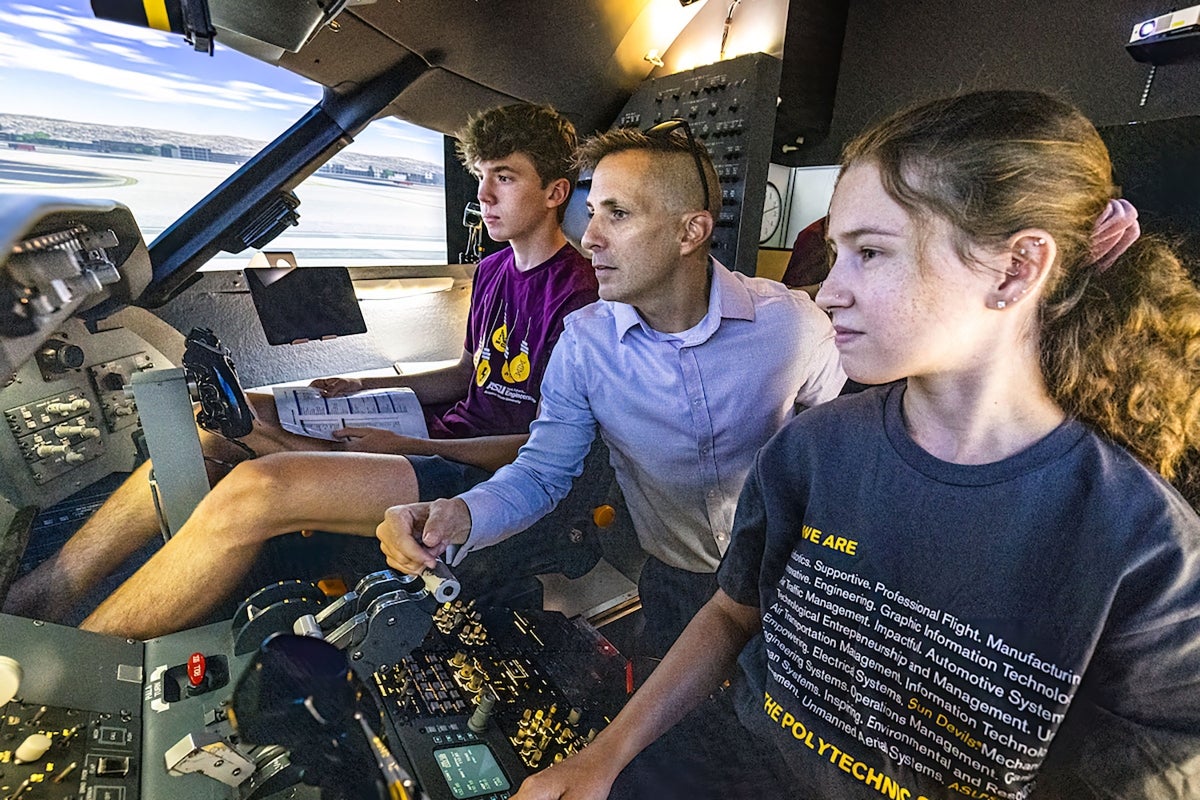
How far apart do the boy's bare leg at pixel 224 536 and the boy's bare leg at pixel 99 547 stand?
33 millimetres

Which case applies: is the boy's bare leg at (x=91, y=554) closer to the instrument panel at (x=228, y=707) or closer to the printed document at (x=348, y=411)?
the instrument panel at (x=228, y=707)

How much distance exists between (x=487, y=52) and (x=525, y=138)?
0.14 metres

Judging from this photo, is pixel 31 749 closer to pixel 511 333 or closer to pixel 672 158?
pixel 511 333

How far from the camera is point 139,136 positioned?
27.3 inches

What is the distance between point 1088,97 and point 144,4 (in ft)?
4.07

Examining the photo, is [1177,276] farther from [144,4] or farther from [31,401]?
[31,401]

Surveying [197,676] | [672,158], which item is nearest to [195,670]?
[197,676]

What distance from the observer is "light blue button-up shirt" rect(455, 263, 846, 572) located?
3.91 ft

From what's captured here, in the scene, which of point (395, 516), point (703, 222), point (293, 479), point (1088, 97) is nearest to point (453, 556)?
point (395, 516)

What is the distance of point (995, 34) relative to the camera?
988 mm

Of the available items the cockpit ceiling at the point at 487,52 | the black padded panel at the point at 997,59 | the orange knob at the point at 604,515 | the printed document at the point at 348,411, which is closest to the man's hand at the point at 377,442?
the printed document at the point at 348,411

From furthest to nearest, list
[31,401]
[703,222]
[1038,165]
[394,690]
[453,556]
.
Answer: [703,222]
[453,556]
[394,690]
[31,401]
[1038,165]

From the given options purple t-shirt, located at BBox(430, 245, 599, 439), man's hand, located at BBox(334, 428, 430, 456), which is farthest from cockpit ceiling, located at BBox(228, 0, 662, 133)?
man's hand, located at BBox(334, 428, 430, 456)

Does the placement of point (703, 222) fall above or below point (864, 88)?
below
